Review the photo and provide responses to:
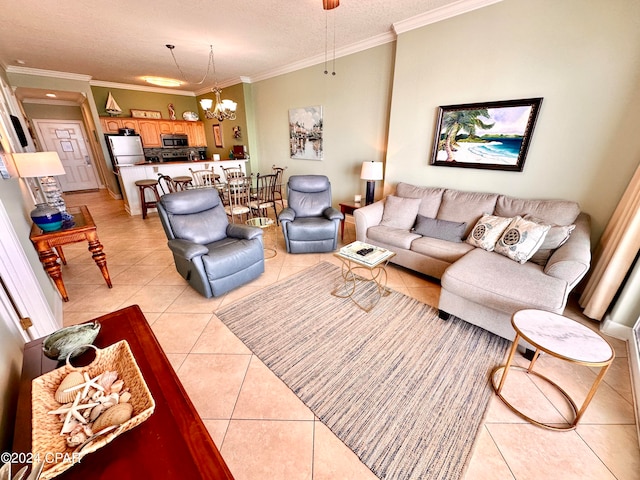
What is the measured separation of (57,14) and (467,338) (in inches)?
211

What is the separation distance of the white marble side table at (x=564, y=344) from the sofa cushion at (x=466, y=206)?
1.42 m

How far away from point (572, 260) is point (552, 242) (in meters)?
0.36

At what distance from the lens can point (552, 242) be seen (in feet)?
7.06

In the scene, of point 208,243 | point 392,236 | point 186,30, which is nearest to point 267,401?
point 208,243

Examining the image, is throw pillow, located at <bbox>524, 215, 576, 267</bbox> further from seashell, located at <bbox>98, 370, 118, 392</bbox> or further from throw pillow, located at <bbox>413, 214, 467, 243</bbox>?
seashell, located at <bbox>98, 370, 118, 392</bbox>

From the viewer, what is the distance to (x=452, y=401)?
58.9 inches

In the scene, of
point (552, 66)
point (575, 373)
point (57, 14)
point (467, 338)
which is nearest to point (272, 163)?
point (57, 14)

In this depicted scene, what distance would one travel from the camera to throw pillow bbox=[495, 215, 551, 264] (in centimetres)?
215

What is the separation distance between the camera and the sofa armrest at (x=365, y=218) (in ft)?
10.3

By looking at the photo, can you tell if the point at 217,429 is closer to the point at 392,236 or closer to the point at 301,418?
the point at 301,418

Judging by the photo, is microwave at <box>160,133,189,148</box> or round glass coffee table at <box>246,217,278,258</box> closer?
round glass coffee table at <box>246,217,278,258</box>

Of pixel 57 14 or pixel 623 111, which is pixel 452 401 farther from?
pixel 57 14

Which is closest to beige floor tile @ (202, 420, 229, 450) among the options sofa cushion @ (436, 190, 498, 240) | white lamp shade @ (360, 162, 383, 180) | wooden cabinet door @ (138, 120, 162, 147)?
sofa cushion @ (436, 190, 498, 240)

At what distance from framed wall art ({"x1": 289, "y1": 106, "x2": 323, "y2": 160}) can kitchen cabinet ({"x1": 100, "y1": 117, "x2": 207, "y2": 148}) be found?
3.95 metres
